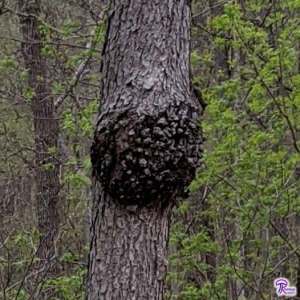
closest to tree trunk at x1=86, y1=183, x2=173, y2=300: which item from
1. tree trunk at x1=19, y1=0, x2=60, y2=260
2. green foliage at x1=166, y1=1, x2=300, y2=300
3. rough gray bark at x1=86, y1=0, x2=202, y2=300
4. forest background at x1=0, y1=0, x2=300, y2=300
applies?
rough gray bark at x1=86, y1=0, x2=202, y2=300

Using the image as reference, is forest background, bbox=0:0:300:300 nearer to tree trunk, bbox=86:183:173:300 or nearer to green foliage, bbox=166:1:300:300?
green foliage, bbox=166:1:300:300

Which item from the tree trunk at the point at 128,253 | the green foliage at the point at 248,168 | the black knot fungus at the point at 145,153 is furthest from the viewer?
the green foliage at the point at 248,168

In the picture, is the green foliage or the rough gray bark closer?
the rough gray bark

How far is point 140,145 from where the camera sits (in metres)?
2.34

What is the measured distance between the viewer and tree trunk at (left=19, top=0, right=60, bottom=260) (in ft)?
23.5

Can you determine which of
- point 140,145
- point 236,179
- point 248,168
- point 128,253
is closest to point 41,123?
point 236,179

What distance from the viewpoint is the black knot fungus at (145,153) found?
234 centimetres

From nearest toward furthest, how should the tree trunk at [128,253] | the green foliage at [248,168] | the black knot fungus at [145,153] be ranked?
the black knot fungus at [145,153] → the tree trunk at [128,253] → the green foliage at [248,168]

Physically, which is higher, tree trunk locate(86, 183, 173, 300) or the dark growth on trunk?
the dark growth on trunk

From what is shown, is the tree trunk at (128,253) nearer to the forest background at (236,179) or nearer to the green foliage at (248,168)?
the forest background at (236,179)

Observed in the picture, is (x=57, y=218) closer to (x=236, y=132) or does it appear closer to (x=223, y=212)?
(x=223, y=212)

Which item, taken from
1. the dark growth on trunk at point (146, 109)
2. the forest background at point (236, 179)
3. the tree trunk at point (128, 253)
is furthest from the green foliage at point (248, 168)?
the tree trunk at point (128, 253)

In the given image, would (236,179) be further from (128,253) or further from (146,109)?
(146,109)

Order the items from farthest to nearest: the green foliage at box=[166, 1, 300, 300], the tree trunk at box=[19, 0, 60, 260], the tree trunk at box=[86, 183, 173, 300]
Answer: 1. the tree trunk at box=[19, 0, 60, 260]
2. the green foliage at box=[166, 1, 300, 300]
3. the tree trunk at box=[86, 183, 173, 300]
